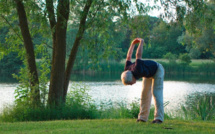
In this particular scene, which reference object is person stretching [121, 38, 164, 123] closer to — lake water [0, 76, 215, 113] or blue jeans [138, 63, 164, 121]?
blue jeans [138, 63, 164, 121]

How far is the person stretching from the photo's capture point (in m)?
5.98

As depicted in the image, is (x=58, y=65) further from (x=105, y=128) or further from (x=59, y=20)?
(x=105, y=128)

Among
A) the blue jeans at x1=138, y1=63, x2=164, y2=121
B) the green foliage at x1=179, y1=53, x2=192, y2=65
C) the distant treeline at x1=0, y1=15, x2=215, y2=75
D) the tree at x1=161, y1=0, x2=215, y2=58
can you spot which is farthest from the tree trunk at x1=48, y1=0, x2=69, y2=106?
the green foliage at x1=179, y1=53, x2=192, y2=65

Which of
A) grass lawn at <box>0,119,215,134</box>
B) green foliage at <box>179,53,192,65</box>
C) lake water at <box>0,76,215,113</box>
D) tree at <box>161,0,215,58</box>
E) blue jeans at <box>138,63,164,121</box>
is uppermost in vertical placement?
tree at <box>161,0,215,58</box>

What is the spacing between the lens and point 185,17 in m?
10.2

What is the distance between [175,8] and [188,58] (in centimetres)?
3504

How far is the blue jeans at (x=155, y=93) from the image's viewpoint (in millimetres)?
6367

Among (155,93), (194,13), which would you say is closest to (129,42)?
(194,13)

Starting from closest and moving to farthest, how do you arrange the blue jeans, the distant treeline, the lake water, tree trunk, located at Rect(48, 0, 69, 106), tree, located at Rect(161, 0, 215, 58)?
the blue jeans
tree, located at Rect(161, 0, 215, 58)
tree trunk, located at Rect(48, 0, 69, 106)
the distant treeline
the lake water

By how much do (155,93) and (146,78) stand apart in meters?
0.40

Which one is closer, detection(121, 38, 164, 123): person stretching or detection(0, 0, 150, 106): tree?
detection(121, 38, 164, 123): person stretching

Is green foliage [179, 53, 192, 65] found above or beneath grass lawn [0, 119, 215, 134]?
above

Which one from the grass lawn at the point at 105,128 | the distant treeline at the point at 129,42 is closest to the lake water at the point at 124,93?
the distant treeline at the point at 129,42

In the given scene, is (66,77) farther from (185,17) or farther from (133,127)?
(133,127)
